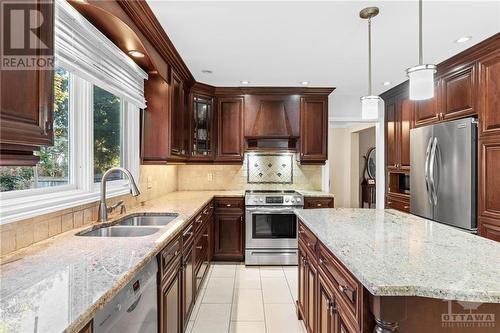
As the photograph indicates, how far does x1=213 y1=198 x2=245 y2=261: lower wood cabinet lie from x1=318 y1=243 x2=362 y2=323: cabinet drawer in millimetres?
2238

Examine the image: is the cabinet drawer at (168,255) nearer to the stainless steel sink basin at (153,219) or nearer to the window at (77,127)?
the stainless steel sink basin at (153,219)

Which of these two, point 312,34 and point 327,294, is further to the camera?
point 312,34

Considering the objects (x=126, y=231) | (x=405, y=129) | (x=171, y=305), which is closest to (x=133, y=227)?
(x=126, y=231)

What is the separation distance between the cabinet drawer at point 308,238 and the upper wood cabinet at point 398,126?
218 centimetres

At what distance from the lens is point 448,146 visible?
9.37ft

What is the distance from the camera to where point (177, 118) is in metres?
3.25

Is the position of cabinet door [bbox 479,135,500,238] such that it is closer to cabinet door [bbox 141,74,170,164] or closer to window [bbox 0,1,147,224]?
cabinet door [bbox 141,74,170,164]

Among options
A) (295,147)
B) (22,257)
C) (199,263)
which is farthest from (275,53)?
A: (22,257)

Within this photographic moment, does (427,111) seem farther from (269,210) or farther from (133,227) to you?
(133,227)

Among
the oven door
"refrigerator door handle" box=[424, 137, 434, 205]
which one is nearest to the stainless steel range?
the oven door

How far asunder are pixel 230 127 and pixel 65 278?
3324 mm

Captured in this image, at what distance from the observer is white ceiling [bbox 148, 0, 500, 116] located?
6.56 feet

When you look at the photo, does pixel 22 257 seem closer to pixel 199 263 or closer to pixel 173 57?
pixel 199 263

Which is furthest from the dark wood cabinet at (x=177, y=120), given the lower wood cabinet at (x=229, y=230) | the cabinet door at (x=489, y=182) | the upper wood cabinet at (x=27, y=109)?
the cabinet door at (x=489, y=182)
